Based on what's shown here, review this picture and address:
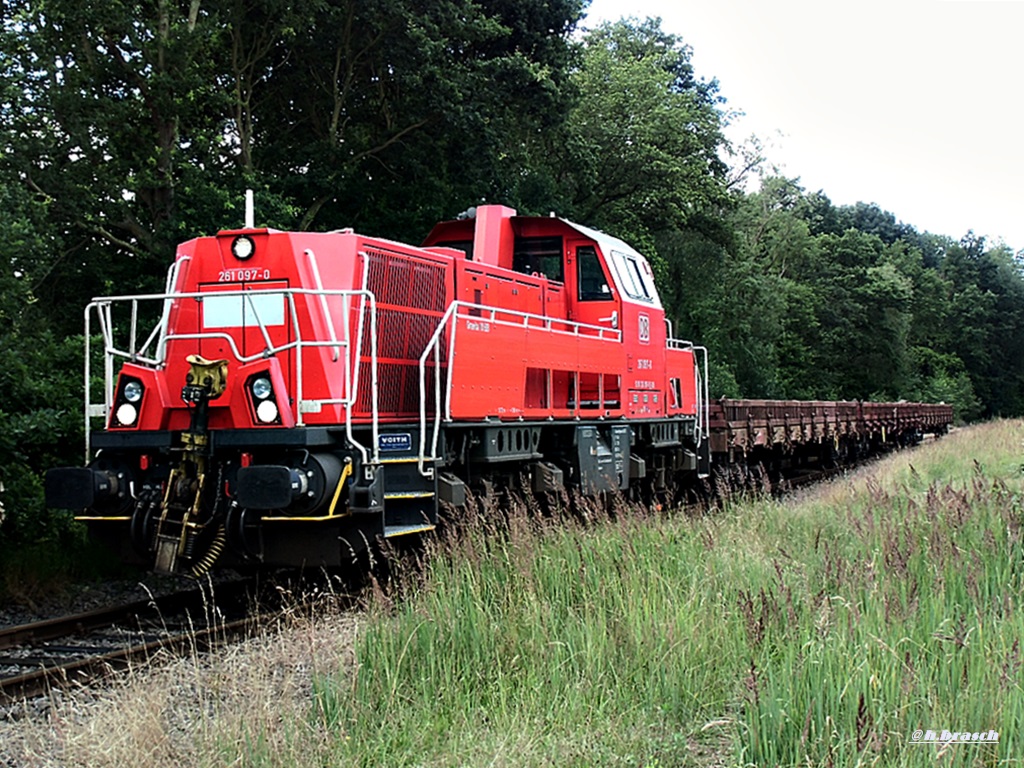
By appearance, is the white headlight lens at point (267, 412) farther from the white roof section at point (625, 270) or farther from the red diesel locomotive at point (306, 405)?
the white roof section at point (625, 270)

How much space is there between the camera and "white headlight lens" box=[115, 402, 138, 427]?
833 cm

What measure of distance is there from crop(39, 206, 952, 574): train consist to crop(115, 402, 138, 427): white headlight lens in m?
0.02

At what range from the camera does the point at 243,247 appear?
28.2ft

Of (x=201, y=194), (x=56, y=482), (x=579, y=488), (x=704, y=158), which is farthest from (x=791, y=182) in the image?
(x=56, y=482)

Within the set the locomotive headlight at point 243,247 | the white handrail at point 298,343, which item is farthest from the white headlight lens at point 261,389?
the locomotive headlight at point 243,247

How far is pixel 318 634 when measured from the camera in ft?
21.3

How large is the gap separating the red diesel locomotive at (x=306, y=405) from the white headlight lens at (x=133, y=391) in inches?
0.5

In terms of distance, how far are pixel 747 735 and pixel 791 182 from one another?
52612mm

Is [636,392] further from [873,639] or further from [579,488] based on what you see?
[873,639]

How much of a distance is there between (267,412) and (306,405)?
0.32 meters

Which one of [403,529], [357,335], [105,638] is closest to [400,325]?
[357,335]

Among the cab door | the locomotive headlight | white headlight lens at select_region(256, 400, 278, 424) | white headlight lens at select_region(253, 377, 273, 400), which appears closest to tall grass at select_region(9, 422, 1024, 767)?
white headlight lens at select_region(256, 400, 278, 424)

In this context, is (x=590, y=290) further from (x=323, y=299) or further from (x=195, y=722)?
(x=195, y=722)

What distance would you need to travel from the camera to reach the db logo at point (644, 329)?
496 inches
